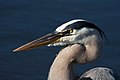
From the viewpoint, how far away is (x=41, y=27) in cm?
776

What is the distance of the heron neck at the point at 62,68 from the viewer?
5.14m

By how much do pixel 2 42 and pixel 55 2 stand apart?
160 centimetres

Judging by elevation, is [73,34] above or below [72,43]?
above

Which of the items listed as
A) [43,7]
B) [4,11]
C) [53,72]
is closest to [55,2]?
[43,7]

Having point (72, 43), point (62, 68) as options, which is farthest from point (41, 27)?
point (72, 43)

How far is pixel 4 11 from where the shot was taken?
8125 millimetres

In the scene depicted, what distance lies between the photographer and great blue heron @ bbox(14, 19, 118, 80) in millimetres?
4957

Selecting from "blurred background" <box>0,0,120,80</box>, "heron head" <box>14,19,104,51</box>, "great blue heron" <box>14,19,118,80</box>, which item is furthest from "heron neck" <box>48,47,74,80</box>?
"blurred background" <box>0,0,120,80</box>

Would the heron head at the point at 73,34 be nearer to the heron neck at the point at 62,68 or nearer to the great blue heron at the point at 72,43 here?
the great blue heron at the point at 72,43

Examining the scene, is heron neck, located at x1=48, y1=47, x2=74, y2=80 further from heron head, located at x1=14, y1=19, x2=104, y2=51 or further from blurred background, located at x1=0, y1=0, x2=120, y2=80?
blurred background, located at x1=0, y1=0, x2=120, y2=80

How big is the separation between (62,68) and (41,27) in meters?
2.66

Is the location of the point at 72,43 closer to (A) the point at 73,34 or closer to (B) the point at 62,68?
(A) the point at 73,34

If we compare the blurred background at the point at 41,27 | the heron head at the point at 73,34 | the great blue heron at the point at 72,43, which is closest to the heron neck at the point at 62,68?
the great blue heron at the point at 72,43

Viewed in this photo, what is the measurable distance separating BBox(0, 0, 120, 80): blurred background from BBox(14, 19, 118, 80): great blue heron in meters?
1.63
